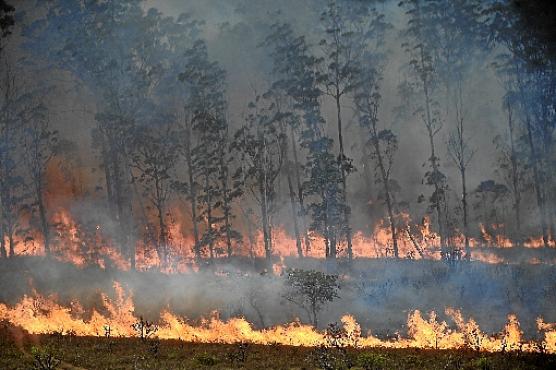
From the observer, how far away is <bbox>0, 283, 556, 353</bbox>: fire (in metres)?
25.0

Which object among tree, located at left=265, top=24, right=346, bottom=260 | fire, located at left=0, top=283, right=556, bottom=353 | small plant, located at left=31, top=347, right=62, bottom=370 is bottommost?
fire, located at left=0, top=283, right=556, bottom=353

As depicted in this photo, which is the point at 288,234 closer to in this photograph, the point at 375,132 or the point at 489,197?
the point at 375,132

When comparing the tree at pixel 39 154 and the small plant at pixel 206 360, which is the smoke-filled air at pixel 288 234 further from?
the tree at pixel 39 154

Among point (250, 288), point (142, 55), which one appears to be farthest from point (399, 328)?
point (142, 55)

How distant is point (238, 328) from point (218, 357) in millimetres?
10192

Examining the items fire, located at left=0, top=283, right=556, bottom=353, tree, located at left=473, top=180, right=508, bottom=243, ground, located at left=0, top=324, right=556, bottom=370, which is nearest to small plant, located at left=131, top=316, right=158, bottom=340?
fire, located at left=0, top=283, right=556, bottom=353

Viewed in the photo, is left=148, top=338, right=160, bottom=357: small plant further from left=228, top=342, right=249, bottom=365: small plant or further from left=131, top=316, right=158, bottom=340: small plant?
left=228, top=342, right=249, bottom=365: small plant

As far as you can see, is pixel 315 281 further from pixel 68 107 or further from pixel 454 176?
pixel 68 107

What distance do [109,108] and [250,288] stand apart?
62.2 ft

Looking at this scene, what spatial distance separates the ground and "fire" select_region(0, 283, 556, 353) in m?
2.74

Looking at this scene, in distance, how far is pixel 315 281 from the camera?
2808 centimetres

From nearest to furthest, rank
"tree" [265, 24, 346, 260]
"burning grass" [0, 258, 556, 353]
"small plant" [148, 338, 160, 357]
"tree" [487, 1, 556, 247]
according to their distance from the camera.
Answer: "small plant" [148, 338, 160, 357] → "burning grass" [0, 258, 556, 353] → "tree" [487, 1, 556, 247] → "tree" [265, 24, 346, 260]

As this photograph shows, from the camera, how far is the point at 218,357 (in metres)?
19.4

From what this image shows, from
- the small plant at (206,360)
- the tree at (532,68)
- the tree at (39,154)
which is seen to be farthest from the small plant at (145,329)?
the tree at (532,68)
